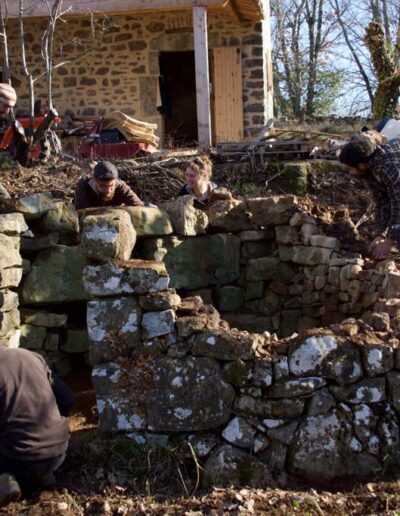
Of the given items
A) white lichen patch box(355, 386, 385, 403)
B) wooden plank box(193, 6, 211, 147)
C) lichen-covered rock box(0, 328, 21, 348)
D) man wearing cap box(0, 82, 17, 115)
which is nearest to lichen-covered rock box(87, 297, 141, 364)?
lichen-covered rock box(0, 328, 21, 348)

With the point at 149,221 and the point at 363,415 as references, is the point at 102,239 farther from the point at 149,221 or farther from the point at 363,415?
the point at 363,415

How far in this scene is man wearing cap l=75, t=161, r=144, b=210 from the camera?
20.9 feet

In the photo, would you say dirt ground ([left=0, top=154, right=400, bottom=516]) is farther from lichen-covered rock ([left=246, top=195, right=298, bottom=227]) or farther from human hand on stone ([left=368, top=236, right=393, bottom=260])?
lichen-covered rock ([left=246, top=195, right=298, bottom=227])

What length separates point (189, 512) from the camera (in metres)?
3.92

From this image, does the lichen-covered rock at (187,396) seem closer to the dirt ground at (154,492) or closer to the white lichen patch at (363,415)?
the dirt ground at (154,492)

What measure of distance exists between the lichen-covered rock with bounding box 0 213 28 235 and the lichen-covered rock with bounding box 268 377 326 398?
2.48 metres

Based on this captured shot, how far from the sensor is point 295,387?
443 cm

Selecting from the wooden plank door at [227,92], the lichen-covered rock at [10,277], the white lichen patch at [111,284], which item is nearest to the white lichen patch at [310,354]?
the white lichen patch at [111,284]

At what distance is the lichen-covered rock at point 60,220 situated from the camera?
620cm

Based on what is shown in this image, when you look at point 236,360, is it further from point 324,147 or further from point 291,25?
point 291,25

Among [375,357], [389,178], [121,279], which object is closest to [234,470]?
[375,357]

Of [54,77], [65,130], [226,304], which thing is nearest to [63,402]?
[226,304]

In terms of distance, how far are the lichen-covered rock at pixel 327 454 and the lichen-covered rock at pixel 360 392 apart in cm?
15

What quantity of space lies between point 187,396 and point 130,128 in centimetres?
711
